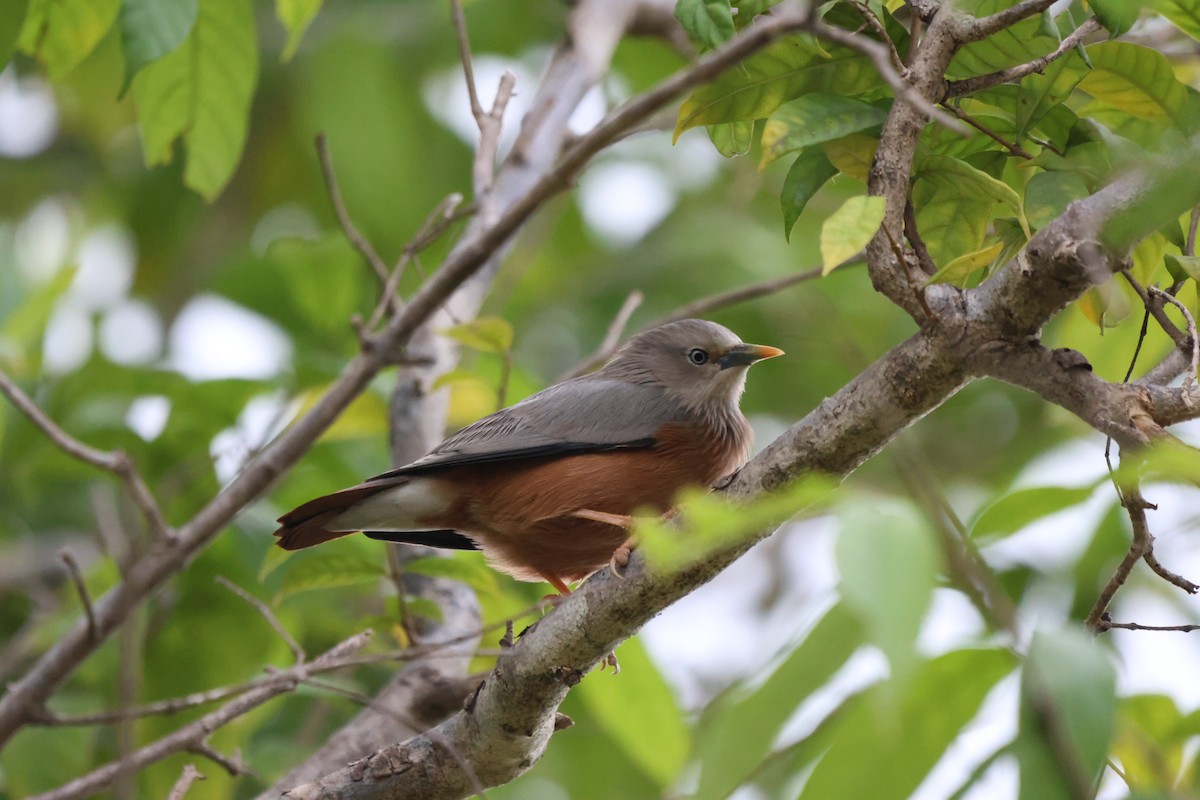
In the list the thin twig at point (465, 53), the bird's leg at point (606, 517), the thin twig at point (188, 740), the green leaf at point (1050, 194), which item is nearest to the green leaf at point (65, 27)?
the thin twig at point (465, 53)

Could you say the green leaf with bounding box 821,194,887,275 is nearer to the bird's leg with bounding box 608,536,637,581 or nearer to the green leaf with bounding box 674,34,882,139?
the green leaf with bounding box 674,34,882,139

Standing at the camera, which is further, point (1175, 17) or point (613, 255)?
point (613, 255)

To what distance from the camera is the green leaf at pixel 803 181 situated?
273cm

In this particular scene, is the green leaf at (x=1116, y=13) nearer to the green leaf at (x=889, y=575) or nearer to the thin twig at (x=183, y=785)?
the green leaf at (x=889, y=575)

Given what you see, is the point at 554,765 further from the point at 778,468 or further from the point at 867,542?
the point at 867,542

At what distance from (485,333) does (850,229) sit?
2072 millimetres

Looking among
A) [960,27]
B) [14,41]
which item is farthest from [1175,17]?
[14,41]

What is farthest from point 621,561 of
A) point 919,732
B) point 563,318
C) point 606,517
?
point 563,318

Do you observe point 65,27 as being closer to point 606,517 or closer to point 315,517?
point 315,517

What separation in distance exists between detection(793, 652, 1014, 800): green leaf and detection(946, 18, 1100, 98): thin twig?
4.10 ft

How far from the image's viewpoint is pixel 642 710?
164 inches

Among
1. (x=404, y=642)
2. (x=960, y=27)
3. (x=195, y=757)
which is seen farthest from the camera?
(x=195, y=757)

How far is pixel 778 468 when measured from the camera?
273cm

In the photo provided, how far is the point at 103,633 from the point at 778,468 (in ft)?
6.85
